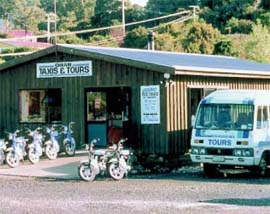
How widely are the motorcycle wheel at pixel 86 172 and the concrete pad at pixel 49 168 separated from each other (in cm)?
78

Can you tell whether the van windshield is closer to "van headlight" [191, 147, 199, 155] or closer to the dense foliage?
"van headlight" [191, 147, 199, 155]

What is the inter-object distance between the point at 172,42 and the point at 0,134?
3216 centimetres

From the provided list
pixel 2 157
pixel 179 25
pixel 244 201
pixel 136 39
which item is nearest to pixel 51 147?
pixel 2 157

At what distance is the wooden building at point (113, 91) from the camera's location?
23359mm

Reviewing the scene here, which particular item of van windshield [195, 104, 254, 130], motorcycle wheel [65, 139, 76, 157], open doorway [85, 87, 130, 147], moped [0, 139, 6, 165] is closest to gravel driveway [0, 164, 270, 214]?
van windshield [195, 104, 254, 130]

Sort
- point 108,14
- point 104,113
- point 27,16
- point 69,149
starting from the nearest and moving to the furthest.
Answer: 1. point 69,149
2. point 104,113
3. point 108,14
4. point 27,16

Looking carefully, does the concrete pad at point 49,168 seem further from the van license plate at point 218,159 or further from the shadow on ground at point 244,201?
the shadow on ground at point 244,201

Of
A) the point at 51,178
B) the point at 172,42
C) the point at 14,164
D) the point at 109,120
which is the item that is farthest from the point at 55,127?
the point at 172,42

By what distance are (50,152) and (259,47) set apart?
28500 mm

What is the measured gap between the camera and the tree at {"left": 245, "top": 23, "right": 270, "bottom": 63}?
162ft

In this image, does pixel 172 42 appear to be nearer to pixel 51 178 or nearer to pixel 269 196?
pixel 51 178

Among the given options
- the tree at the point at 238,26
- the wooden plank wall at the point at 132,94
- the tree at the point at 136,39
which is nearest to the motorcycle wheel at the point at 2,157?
the wooden plank wall at the point at 132,94

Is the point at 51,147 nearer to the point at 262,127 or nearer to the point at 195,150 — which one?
the point at 195,150

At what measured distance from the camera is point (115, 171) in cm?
1969
